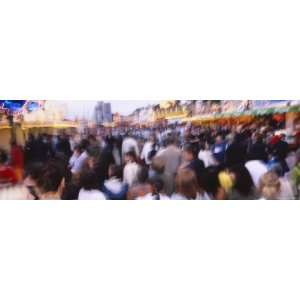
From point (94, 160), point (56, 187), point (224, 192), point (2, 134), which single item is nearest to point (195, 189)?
point (224, 192)

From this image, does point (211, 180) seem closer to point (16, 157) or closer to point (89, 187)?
point (89, 187)

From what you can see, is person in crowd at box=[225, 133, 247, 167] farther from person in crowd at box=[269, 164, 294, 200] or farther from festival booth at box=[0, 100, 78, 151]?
festival booth at box=[0, 100, 78, 151]

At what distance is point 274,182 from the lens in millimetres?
3549

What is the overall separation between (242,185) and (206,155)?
1.20 ft

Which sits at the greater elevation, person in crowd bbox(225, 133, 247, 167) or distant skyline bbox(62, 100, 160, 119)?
distant skyline bbox(62, 100, 160, 119)

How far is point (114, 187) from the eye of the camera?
3.53m

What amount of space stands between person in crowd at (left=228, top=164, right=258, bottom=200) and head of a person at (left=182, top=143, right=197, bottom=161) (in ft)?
1.04

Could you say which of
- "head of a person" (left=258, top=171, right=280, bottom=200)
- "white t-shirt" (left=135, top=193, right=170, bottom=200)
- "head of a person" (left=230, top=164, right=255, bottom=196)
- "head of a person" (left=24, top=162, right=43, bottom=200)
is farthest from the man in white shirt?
"head of a person" (left=258, top=171, right=280, bottom=200)

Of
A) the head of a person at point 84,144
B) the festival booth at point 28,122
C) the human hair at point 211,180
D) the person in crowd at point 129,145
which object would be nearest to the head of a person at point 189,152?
the human hair at point 211,180

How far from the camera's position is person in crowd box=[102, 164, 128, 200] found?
3.53 metres

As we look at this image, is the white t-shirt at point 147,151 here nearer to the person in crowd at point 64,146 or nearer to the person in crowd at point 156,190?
the person in crowd at point 156,190

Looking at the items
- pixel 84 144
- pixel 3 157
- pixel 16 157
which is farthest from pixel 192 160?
pixel 3 157

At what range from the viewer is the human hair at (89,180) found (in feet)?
11.6

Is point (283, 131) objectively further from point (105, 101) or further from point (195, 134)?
point (105, 101)
